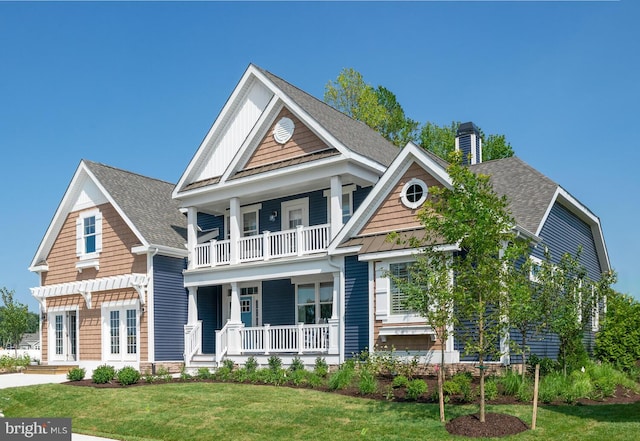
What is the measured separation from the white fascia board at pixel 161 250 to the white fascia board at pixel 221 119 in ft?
6.33

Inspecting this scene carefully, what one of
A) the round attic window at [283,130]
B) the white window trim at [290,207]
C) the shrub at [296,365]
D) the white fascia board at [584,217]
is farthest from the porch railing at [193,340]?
the white fascia board at [584,217]

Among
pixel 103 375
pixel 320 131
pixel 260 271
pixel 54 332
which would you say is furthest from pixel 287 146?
pixel 54 332

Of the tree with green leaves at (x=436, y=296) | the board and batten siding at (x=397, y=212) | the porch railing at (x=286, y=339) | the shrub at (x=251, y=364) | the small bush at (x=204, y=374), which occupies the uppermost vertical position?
the board and batten siding at (x=397, y=212)

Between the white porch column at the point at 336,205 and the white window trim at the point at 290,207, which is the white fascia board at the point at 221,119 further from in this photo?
the white porch column at the point at 336,205

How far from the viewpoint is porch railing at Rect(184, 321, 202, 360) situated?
82.7 feet

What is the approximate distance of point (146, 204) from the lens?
92.8 feet

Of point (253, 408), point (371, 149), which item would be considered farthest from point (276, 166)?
point (253, 408)

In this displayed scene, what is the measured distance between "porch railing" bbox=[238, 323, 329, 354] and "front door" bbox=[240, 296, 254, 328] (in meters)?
2.92

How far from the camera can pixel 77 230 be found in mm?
28719

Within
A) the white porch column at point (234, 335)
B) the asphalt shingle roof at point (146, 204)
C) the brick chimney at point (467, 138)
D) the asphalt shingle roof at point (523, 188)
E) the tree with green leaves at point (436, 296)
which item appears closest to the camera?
the tree with green leaves at point (436, 296)

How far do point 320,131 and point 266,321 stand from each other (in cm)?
755

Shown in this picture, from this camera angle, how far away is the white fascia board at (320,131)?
863 inches

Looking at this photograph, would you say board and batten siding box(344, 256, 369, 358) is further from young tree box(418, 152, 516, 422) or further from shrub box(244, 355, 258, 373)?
young tree box(418, 152, 516, 422)

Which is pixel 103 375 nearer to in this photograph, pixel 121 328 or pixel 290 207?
pixel 121 328
